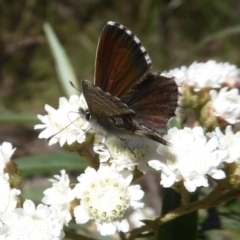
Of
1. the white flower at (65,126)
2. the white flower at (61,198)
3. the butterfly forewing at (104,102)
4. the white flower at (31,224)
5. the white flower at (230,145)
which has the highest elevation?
the white flower at (65,126)

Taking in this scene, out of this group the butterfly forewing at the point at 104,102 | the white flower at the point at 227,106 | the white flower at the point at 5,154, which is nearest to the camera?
the butterfly forewing at the point at 104,102

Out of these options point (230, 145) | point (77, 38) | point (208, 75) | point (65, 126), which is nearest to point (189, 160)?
point (230, 145)

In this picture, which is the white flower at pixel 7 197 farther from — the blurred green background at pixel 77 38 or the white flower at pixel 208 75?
the blurred green background at pixel 77 38

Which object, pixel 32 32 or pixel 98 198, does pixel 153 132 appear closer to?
pixel 98 198

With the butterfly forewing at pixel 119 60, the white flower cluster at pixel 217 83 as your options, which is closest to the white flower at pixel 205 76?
the white flower cluster at pixel 217 83

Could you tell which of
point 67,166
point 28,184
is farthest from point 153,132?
point 28,184

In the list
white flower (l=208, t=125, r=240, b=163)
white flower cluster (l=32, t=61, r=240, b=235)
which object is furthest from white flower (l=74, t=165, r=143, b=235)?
white flower (l=208, t=125, r=240, b=163)

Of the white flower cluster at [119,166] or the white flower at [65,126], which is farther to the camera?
the white flower at [65,126]
